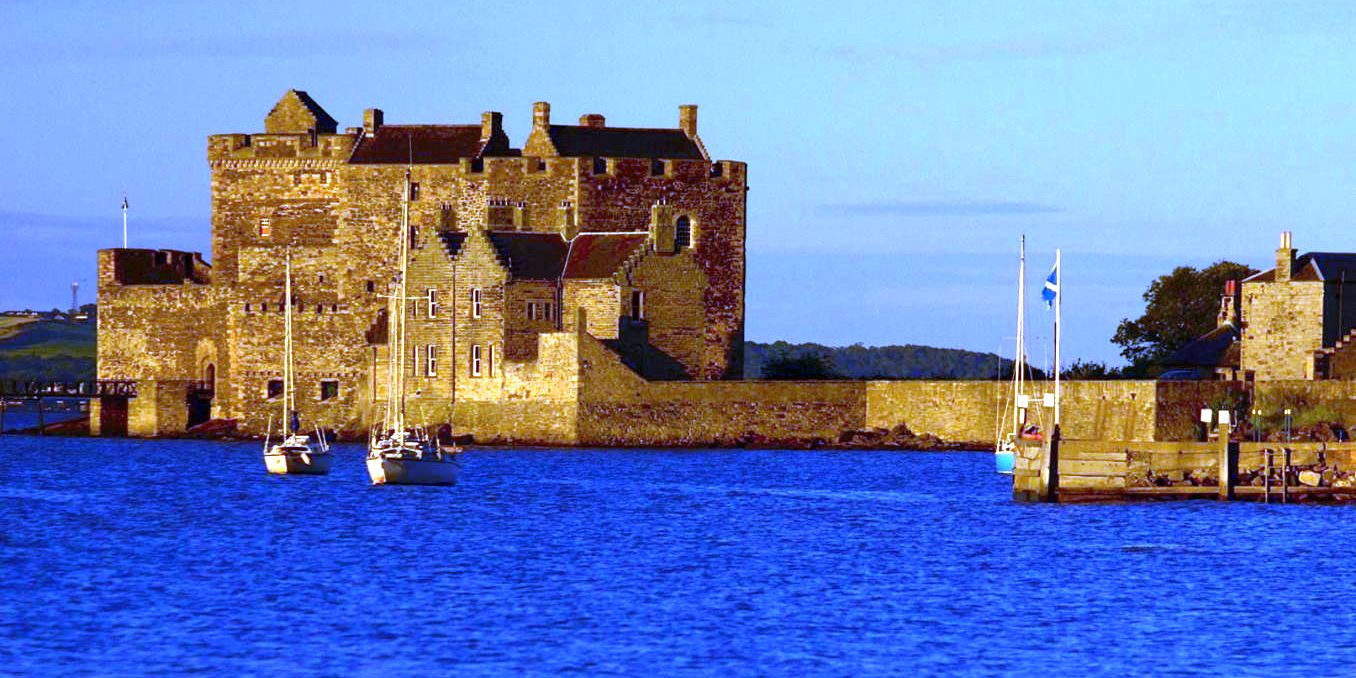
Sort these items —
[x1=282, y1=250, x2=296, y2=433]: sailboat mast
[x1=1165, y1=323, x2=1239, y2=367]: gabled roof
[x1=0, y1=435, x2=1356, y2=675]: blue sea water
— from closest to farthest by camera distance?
1. [x1=0, y1=435, x2=1356, y2=675]: blue sea water
2. [x1=282, y1=250, x2=296, y2=433]: sailboat mast
3. [x1=1165, y1=323, x2=1239, y2=367]: gabled roof

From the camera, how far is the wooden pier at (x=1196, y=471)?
47156 mm

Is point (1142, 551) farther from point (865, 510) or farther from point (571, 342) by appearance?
point (571, 342)

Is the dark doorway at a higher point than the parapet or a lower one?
lower

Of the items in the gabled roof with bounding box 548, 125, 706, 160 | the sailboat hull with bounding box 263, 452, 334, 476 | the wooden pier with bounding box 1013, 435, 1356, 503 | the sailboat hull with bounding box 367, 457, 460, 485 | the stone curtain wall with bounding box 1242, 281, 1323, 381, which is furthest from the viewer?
the gabled roof with bounding box 548, 125, 706, 160

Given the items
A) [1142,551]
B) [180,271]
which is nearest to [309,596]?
[1142,551]

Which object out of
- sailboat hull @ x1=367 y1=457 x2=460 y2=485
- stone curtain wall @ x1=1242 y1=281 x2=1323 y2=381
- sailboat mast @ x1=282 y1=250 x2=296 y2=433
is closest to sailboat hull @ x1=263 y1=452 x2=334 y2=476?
sailboat hull @ x1=367 y1=457 x2=460 y2=485

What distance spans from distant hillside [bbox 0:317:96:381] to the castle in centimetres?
5805

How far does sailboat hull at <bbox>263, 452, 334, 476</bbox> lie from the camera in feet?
205

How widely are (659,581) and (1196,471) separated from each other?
1373cm

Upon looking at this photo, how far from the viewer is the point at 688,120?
8219cm

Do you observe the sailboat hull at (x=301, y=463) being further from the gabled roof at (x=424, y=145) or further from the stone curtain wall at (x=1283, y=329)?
the stone curtain wall at (x=1283, y=329)

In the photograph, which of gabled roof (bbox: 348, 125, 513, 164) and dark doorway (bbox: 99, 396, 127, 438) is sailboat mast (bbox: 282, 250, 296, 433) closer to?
gabled roof (bbox: 348, 125, 513, 164)

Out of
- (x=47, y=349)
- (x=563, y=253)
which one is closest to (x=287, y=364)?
(x=563, y=253)

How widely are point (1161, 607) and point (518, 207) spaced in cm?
4644
